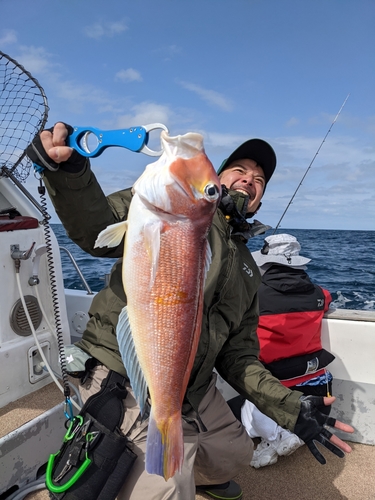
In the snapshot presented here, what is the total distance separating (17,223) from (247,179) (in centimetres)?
196

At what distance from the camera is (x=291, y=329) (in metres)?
3.31

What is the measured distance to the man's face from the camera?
278 centimetres

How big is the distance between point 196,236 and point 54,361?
2583 millimetres

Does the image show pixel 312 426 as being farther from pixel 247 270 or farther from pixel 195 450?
pixel 247 270

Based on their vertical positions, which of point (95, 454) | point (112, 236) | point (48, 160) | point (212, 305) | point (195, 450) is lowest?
point (195, 450)

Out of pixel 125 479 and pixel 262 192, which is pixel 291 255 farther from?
pixel 125 479

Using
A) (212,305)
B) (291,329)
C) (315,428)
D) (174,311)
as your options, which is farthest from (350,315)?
(174,311)

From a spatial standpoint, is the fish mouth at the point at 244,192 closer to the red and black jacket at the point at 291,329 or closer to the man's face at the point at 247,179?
the man's face at the point at 247,179

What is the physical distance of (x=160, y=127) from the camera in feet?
5.27

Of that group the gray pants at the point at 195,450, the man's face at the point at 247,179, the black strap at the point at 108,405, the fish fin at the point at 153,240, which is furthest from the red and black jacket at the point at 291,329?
the fish fin at the point at 153,240

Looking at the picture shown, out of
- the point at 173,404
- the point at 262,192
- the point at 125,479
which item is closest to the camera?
the point at 173,404

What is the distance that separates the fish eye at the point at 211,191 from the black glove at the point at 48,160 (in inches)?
21.9

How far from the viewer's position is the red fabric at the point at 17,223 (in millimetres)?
3301

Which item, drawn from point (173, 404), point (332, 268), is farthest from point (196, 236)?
point (332, 268)
